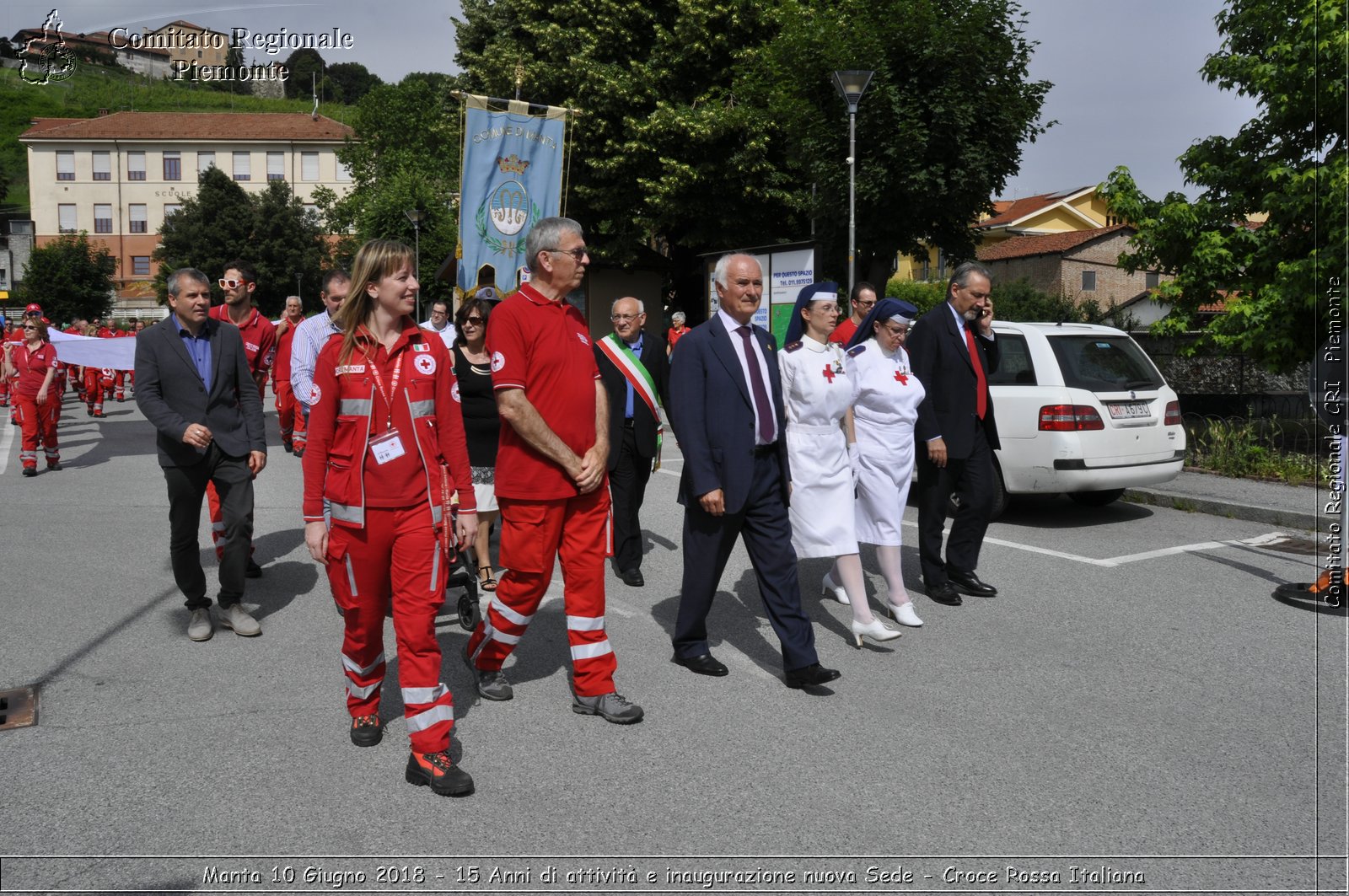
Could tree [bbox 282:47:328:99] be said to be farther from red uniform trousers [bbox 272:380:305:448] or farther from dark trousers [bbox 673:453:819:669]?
dark trousers [bbox 673:453:819:669]

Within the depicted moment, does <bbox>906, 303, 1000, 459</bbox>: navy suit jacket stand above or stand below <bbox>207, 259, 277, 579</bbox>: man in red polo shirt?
below

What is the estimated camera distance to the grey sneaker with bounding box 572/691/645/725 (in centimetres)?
452

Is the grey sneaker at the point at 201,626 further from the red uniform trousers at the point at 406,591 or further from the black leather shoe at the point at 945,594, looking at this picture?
the black leather shoe at the point at 945,594

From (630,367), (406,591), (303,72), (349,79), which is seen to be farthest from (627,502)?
(349,79)

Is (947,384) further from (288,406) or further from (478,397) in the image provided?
(288,406)

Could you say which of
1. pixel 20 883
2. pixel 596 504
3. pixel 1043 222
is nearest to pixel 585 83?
pixel 596 504

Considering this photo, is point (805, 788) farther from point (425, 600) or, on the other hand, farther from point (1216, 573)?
point (1216, 573)

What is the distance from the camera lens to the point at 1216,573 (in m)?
7.53

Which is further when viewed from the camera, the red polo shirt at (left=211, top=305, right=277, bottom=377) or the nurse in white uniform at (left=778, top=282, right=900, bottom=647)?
the red polo shirt at (left=211, top=305, right=277, bottom=377)

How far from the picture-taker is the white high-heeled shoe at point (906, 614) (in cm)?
606

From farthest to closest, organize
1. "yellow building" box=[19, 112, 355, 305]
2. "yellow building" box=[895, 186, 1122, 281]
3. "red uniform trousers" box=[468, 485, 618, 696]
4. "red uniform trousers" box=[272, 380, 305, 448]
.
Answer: "yellow building" box=[19, 112, 355, 305]
"yellow building" box=[895, 186, 1122, 281]
"red uniform trousers" box=[272, 380, 305, 448]
"red uniform trousers" box=[468, 485, 618, 696]

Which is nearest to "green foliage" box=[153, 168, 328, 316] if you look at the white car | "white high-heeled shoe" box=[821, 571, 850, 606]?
the white car

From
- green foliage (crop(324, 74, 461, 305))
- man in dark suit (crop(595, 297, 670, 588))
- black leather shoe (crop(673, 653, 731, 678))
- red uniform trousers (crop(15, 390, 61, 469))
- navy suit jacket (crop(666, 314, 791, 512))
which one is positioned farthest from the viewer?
green foliage (crop(324, 74, 461, 305))

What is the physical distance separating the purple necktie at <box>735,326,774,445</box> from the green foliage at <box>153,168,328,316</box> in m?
66.2
